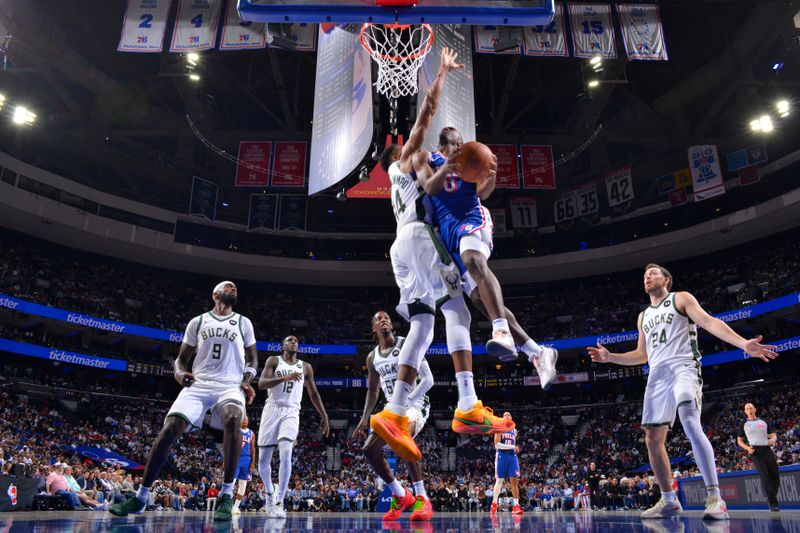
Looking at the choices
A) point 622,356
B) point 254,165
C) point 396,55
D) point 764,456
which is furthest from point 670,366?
point 254,165

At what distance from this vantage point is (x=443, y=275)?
4535 millimetres

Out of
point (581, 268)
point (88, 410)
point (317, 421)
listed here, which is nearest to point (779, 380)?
point (581, 268)

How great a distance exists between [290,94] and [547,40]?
13.5 m

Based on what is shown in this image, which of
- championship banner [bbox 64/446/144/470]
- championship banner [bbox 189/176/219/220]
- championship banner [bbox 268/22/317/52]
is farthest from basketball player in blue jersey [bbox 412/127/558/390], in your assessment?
championship banner [bbox 64/446/144/470]

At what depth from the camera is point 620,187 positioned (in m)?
25.9

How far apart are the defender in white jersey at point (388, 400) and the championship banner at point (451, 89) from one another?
5824 mm

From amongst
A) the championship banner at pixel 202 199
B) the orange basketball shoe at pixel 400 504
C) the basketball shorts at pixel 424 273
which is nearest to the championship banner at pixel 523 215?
the championship banner at pixel 202 199

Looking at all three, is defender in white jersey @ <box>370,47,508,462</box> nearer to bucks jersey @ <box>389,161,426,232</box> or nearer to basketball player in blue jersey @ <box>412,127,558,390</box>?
bucks jersey @ <box>389,161,426,232</box>

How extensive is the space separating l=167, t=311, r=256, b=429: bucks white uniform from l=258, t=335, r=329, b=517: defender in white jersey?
2.34 meters

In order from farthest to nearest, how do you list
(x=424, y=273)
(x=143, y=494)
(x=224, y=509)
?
A: (x=224, y=509) → (x=143, y=494) → (x=424, y=273)

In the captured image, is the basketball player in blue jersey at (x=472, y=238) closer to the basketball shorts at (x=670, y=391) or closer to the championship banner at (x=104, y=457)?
the basketball shorts at (x=670, y=391)

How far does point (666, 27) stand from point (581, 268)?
52.3ft

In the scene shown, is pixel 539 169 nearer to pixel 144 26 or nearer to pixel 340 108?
pixel 340 108

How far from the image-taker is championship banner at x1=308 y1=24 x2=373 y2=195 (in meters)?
12.1
